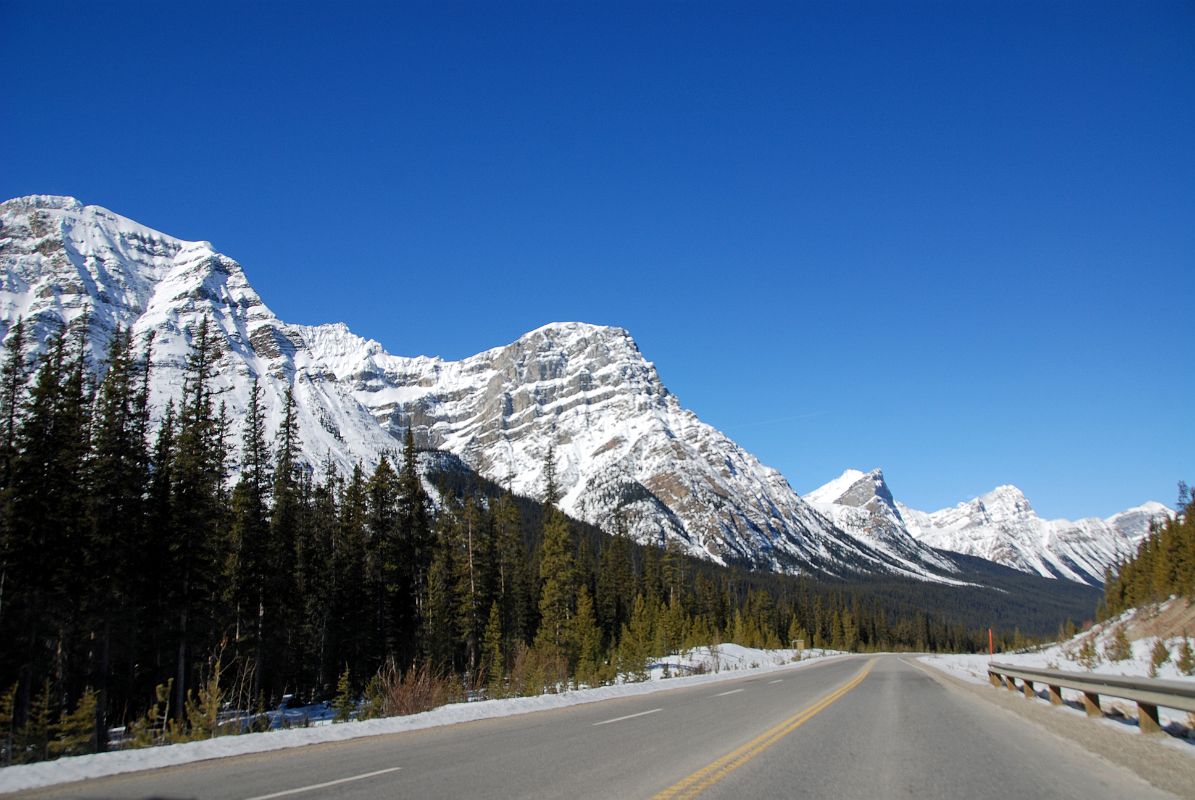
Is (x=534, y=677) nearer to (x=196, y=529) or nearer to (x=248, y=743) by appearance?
(x=248, y=743)

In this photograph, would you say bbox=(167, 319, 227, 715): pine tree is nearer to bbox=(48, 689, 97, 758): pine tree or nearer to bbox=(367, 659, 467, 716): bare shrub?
bbox=(48, 689, 97, 758): pine tree

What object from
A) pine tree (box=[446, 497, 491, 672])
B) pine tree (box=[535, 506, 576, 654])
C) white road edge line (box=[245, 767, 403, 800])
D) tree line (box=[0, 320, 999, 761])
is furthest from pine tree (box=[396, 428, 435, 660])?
white road edge line (box=[245, 767, 403, 800])

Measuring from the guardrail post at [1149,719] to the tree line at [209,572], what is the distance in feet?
52.6

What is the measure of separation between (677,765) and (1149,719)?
26.5ft

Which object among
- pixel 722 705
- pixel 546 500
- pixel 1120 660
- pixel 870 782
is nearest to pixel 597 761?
pixel 870 782

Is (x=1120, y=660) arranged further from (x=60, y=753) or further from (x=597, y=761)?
(x=60, y=753)

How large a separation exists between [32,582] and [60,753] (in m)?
13.8

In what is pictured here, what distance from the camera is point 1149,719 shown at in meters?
11.6

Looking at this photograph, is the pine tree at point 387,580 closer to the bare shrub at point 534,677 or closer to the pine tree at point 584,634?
the pine tree at point 584,634

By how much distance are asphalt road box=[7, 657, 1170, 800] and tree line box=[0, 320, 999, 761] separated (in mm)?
5684

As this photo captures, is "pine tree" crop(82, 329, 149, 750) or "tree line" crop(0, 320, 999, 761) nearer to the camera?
"tree line" crop(0, 320, 999, 761)

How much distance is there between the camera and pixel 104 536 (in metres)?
31.2

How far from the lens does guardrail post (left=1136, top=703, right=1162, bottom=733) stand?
1144 cm

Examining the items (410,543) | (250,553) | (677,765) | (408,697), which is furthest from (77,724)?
(410,543)
